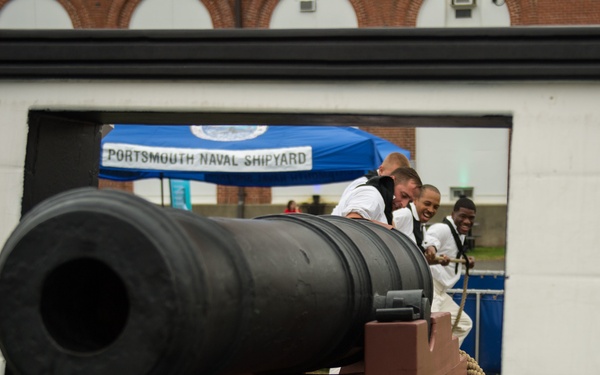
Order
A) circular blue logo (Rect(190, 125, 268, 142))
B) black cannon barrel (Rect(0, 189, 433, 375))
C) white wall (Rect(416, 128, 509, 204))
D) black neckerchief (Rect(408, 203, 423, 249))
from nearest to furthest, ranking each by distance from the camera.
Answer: black cannon barrel (Rect(0, 189, 433, 375))
black neckerchief (Rect(408, 203, 423, 249))
circular blue logo (Rect(190, 125, 268, 142))
white wall (Rect(416, 128, 509, 204))

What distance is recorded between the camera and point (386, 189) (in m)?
7.49

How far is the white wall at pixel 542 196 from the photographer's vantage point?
5.68 meters

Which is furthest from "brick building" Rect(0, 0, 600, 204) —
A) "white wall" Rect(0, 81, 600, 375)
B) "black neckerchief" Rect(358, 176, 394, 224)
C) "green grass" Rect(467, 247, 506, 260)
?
"white wall" Rect(0, 81, 600, 375)

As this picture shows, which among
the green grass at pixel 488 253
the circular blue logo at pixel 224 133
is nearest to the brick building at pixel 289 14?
the green grass at pixel 488 253

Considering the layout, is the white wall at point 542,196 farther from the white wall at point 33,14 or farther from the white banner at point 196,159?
the white wall at point 33,14

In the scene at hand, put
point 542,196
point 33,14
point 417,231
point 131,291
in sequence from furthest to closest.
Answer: point 33,14 < point 417,231 < point 542,196 < point 131,291

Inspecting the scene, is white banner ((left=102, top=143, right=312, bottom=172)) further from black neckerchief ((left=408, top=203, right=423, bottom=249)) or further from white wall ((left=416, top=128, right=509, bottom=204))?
white wall ((left=416, top=128, right=509, bottom=204))

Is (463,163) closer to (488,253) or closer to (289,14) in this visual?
(488,253)

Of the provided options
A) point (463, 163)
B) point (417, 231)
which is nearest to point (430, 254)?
point (417, 231)

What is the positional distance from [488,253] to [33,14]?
13452mm

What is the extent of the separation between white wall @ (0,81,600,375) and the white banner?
8600 mm

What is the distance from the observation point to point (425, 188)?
943 cm

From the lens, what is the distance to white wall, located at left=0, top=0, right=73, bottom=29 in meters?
30.9

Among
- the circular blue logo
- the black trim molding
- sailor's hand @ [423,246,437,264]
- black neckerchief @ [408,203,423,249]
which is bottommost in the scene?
sailor's hand @ [423,246,437,264]
